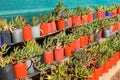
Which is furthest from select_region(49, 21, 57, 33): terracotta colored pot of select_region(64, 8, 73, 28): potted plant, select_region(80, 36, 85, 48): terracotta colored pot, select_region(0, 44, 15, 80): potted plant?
select_region(0, 44, 15, 80): potted plant

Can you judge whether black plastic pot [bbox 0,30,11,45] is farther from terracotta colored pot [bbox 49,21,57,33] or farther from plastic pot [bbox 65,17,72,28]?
plastic pot [bbox 65,17,72,28]

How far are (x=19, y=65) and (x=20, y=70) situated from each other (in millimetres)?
82

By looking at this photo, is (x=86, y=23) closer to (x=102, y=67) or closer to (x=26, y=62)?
(x=102, y=67)

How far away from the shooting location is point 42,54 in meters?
4.93

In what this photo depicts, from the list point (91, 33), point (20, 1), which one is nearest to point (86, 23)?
point (91, 33)

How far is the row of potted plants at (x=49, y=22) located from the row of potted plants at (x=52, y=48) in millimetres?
159

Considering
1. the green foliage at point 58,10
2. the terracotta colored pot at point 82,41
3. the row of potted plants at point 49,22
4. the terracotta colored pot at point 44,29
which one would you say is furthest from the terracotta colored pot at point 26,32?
the terracotta colored pot at point 82,41

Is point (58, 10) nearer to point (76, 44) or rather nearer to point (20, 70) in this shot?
point (76, 44)

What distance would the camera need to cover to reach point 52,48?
5.34m

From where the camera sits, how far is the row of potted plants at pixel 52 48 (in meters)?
4.36

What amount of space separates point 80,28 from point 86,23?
1.34ft

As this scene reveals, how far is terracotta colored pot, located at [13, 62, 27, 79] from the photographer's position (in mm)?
4270

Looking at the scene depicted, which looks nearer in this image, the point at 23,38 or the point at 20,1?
the point at 23,38

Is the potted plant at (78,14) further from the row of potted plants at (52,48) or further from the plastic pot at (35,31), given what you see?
the plastic pot at (35,31)
